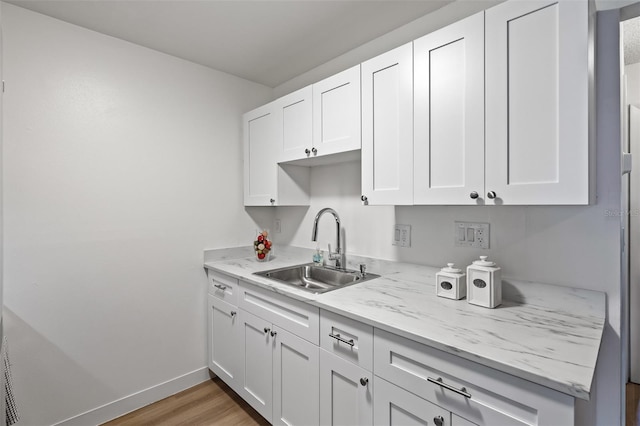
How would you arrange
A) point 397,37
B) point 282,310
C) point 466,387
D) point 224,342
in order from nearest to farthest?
point 466,387 → point 282,310 → point 397,37 → point 224,342

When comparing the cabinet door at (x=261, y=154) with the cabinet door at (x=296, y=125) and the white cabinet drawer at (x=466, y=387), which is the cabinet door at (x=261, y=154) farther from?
the white cabinet drawer at (x=466, y=387)

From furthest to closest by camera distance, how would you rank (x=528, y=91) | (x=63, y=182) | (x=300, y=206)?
(x=300, y=206) < (x=63, y=182) < (x=528, y=91)

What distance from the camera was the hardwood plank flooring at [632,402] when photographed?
149 centimetres

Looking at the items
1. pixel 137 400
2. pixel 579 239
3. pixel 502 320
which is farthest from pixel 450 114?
pixel 137 400

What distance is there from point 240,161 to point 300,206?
2.13ft

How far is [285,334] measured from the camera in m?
1.65

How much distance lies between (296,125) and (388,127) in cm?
75

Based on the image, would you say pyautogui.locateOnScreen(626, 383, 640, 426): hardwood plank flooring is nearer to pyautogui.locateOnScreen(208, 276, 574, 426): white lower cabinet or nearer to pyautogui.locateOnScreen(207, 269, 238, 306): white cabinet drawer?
pyautogui.locateOnScreen(208, 276, 574, 426): white lower cabinet

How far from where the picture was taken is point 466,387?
967mm

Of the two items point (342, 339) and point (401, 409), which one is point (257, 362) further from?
point (401, 409)

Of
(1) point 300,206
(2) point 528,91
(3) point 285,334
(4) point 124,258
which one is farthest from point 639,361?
(4) point 124,258

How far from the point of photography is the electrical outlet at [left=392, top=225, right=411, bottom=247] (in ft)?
6.03

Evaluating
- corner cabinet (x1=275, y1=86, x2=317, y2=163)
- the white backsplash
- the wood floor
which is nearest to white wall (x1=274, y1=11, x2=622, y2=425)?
the white backsplash

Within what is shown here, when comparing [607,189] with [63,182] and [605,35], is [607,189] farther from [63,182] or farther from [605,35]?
[63,182]
